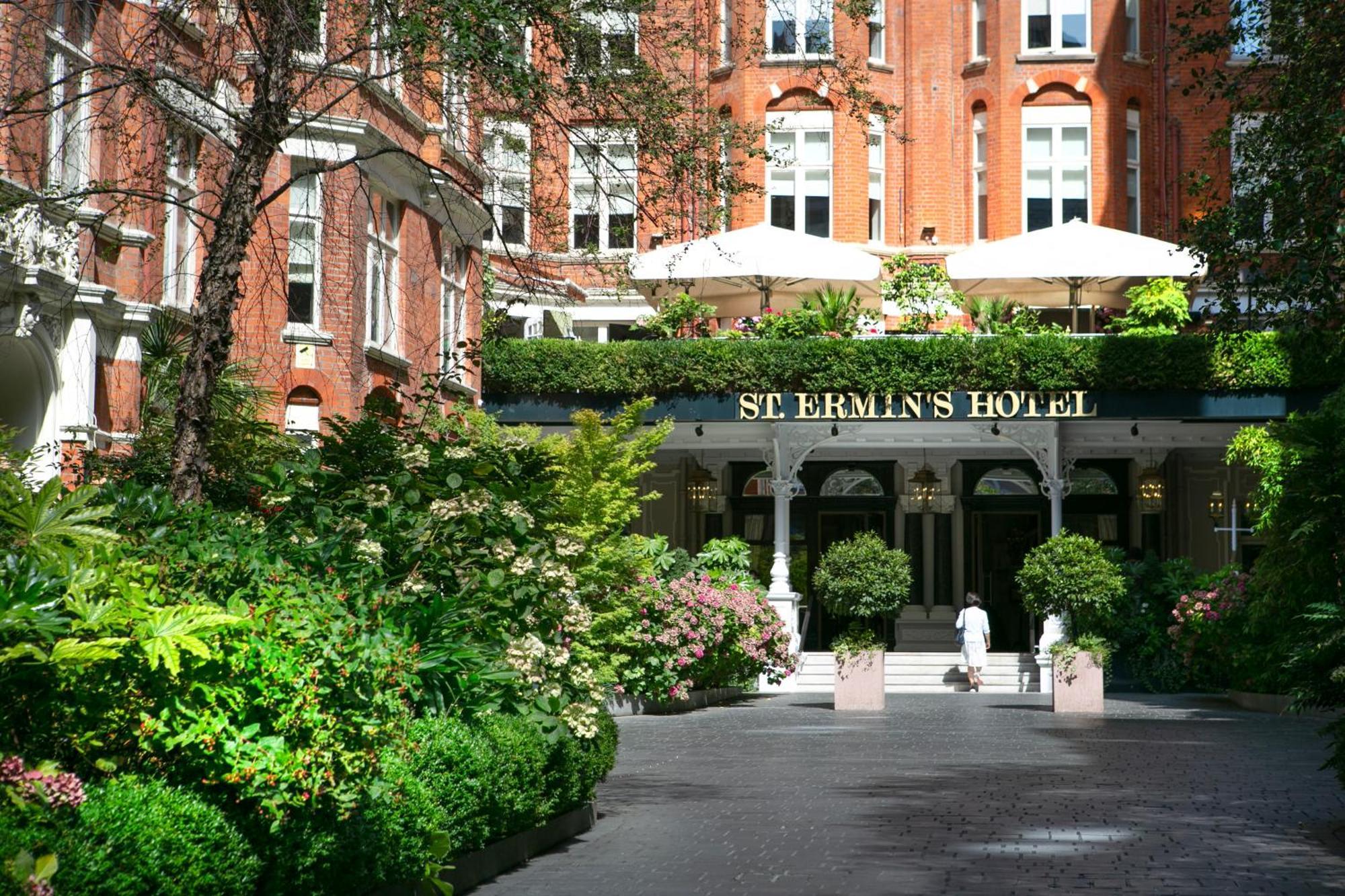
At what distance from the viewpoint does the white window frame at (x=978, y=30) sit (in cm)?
3500

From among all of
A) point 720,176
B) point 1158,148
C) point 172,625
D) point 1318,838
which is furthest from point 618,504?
point 1158,148

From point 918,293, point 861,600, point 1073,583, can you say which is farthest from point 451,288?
point 1073,583

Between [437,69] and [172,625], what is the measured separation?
617 centimetres

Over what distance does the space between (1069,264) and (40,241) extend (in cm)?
1830

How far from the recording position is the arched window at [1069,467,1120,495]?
114 feet

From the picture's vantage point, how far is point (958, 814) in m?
11.7

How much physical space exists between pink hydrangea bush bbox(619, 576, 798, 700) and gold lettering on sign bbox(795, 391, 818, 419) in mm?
3173

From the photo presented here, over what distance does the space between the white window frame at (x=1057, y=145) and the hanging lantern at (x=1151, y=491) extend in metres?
5.23

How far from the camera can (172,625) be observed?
6188mm

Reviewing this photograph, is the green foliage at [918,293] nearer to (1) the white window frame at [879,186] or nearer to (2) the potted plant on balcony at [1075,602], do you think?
(1) the white window frame at [879,186]

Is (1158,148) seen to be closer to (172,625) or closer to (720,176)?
(720,176)

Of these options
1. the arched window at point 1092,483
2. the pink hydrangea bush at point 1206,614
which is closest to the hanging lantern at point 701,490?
the arched window at point 1092,483

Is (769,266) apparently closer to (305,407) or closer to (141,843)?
(305,407)

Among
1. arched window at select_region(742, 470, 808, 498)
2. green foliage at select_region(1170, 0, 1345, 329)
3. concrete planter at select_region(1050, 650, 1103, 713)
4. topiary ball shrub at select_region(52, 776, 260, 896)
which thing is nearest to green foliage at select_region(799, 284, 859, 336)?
arched window at select_region(742, 470, 808, 498)
